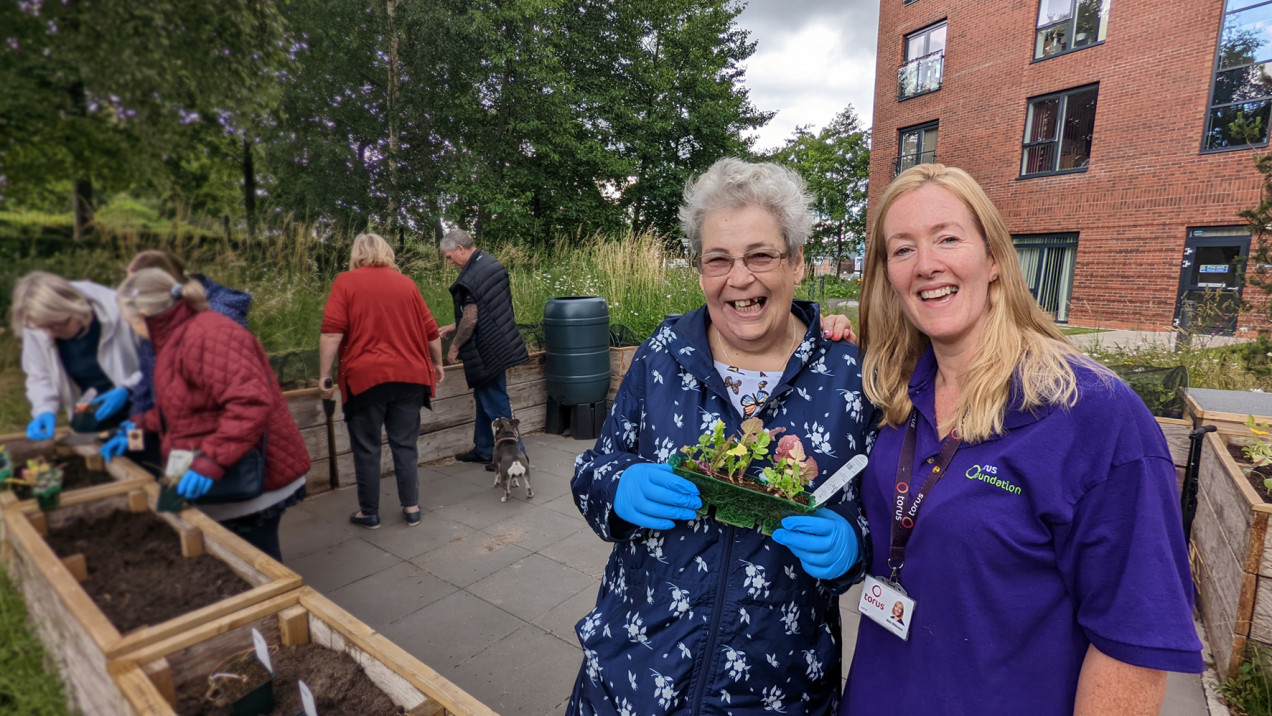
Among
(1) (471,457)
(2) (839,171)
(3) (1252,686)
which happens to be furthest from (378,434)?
(2) (839,171)

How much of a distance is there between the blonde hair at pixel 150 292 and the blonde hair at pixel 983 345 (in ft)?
4.48

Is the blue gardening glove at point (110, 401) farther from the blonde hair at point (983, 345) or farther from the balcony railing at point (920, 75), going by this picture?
the balcony railing at point (920, 75)

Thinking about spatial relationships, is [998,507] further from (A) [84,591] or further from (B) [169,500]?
(A) [84,591]

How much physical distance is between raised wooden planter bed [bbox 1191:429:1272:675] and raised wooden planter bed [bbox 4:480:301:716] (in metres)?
3.48

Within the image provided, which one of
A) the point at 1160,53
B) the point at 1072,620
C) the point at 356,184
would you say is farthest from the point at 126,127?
the point at 1160,53

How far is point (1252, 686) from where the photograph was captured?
2.26 m

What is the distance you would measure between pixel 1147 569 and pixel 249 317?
62.0 inches

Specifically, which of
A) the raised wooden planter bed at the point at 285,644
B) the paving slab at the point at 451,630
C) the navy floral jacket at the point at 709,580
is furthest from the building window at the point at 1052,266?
the raised wooden planter bed at the point at 285,644

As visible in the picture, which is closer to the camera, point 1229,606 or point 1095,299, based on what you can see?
point 1229,606

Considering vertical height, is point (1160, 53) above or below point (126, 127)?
above

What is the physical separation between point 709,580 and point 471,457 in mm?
4372

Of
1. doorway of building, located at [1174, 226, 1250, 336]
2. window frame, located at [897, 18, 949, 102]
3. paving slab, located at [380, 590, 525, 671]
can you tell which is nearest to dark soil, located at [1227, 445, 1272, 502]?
paving slab, located at [380, 590, 525, 671]

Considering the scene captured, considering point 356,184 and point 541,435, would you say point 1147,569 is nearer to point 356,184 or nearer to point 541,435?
point 356,184

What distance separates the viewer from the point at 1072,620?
103 centimetres
